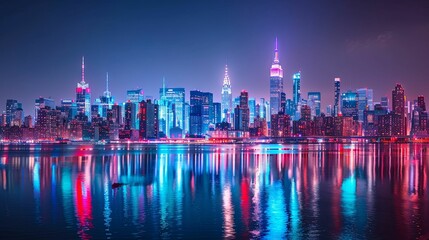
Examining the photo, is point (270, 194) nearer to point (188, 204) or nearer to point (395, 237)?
point (188, 204)

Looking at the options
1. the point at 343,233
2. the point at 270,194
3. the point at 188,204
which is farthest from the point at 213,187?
the point at 343,233

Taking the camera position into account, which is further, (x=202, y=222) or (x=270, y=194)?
(x=270, y=194)

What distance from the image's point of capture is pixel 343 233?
84.2 feet

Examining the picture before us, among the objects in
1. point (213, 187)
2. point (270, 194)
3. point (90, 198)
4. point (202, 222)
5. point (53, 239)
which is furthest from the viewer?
point (213, 187)

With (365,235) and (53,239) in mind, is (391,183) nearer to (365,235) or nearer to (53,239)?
(365,235)

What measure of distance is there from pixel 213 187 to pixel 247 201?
10.0 meters

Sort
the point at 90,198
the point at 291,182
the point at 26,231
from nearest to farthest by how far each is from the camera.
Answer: the point at 26,231 → the point at 90,198 → the point at 291,182

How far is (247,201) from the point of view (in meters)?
36.9

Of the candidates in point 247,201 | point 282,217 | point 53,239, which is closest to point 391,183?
point 247,201

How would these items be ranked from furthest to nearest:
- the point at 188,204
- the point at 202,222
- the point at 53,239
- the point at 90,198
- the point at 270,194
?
the point at 270,194 < the point at 90,198 < the point at 188,204 < the point at 202,222 < the point at 53,239

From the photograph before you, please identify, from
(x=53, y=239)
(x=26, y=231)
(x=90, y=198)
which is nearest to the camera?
(x=53, y=239)

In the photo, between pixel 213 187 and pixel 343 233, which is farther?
pixel 213 187

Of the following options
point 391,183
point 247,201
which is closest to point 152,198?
point 247,201

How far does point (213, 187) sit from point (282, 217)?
1718 centimetres
